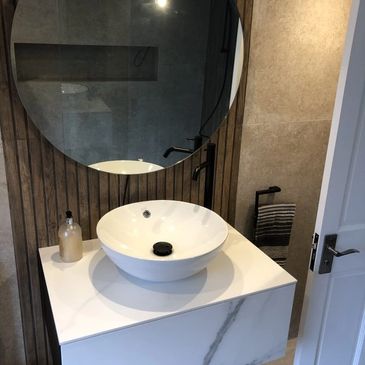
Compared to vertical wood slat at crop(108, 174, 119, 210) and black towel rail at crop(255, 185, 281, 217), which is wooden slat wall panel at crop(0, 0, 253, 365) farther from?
black towel rail at crop(255, 185, 281, 217)

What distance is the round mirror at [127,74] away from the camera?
1.40 meters

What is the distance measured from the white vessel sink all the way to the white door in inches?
26.5

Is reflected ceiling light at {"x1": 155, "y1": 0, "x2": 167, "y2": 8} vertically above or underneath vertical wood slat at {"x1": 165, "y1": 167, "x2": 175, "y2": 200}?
above

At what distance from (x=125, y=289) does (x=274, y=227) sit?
88 cm

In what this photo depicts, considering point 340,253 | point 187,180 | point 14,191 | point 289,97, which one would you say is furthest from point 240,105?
point 14,191

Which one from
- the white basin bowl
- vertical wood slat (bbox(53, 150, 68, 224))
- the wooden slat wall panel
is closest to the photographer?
the white basin bowl

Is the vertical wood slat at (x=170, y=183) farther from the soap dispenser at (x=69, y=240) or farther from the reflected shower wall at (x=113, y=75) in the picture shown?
the soap dispenser at (x=69, y=240)

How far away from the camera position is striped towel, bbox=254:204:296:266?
76.5 inches

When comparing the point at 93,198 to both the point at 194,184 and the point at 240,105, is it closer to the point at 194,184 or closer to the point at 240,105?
the point at 194,184

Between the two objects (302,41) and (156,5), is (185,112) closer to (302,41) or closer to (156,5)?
(156,5)

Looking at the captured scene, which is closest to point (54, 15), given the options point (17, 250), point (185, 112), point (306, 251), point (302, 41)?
point (185, 112)

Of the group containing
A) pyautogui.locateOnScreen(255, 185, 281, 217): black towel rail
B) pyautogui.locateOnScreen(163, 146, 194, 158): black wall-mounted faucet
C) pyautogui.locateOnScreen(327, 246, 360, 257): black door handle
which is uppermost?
pyautogui.locateOnScreen(163, 146, 194, 158): black wall-mounted faucet

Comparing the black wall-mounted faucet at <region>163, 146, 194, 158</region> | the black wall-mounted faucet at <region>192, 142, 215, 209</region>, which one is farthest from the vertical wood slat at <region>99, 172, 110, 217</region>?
the black wall-mounted faucet at <region>192, 142, 215, 209</region>

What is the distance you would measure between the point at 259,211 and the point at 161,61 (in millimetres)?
809
